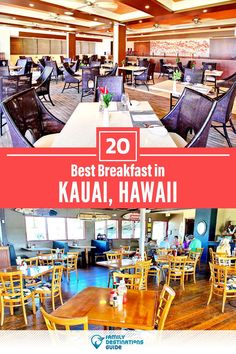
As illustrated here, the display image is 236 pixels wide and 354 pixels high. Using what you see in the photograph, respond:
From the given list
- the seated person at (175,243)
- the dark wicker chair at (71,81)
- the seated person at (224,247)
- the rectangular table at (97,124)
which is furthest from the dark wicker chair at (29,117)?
the dark wicker chair at (71,81)

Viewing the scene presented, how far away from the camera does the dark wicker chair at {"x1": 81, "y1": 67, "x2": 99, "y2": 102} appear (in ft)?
17.2

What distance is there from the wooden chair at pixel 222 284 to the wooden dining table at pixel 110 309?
3.26 ft

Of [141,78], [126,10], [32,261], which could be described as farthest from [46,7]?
[32,261]

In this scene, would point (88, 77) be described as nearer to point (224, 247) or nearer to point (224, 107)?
point (224, 107)

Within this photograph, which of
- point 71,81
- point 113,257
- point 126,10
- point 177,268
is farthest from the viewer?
point 126,10

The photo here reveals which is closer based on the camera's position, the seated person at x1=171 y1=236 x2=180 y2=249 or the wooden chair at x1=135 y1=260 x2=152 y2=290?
the wooden chair at x1=135 y1=260 x2=152 y2=290

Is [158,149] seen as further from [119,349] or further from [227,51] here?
[227,51]

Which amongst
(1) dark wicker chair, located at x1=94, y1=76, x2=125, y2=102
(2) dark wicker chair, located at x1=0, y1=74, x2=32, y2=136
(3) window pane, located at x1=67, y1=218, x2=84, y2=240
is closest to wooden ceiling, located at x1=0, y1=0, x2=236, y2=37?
(2) dark wicker chair, located at x1=0, y1=74, x2=32, y2=136

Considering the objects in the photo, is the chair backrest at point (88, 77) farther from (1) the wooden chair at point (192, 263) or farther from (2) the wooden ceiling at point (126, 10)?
(1) the wooden chair at point (192, 263)

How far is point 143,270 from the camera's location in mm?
3684

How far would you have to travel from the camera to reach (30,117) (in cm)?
264

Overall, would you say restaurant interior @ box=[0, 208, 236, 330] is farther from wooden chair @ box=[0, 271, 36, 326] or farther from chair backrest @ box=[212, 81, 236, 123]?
chair backrest @ box=[212, 81, 236, 123]

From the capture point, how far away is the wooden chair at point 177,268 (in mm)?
4418

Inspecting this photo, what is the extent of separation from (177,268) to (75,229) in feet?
7.18
